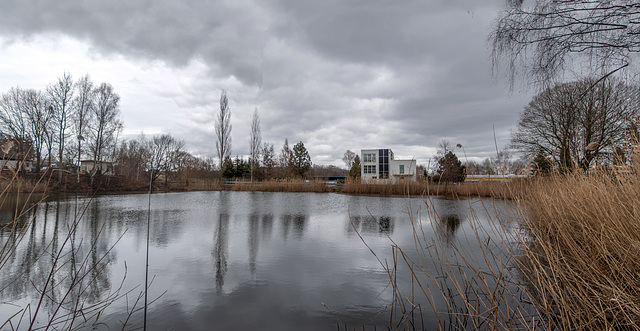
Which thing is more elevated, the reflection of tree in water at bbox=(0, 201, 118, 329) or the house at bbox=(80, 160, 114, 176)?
the house at bbox=(80, 160, 114, 176)

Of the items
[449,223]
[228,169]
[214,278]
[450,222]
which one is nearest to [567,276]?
[214,278]

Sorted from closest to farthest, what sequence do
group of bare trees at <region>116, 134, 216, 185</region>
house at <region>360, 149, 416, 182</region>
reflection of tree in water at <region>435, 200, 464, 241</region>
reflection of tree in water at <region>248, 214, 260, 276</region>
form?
reflection of tree in water at <region>435, 200, 464, 241</region> → reflection of tree in water at <region>248, 214, 260, 276</region> → group of bare trees at <region>116, 134, 216, 185</region> → house at <region>360, 149, 416, 182</region>

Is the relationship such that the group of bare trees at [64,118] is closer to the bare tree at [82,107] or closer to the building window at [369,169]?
the bare tree at [82,107]

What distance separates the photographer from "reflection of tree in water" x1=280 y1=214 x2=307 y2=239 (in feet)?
19.4

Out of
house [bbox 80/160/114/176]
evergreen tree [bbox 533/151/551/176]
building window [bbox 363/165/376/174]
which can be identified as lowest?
evergreen tree [bbox 533/151/551/176]

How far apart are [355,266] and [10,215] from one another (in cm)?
909

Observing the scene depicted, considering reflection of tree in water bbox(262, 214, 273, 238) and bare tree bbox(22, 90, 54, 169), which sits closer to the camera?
reflection of tree in water bbox(262, 214, 273, 238)

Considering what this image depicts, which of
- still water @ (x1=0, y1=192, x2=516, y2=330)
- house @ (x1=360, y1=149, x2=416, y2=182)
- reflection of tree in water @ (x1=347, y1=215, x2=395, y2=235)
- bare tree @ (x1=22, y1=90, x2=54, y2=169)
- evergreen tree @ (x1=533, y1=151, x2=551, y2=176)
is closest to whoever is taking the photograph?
still water @ (x1=0, y1=192, x2=516, y2=330)

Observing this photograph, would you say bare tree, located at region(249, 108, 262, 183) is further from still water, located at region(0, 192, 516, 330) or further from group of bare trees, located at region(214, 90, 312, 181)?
still water, located at region(0, 192, 516, 330)

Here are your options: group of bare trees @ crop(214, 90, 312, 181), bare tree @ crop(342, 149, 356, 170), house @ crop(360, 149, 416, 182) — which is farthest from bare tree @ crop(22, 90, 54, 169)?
bare tree @ crop(342, 149, 356, 170)

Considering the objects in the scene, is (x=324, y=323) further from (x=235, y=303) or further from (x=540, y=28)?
(x=540, y=28)

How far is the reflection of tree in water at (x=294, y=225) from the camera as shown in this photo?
5.92m

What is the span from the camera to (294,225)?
6992 mm

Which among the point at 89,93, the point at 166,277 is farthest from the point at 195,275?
the point at 89,93
